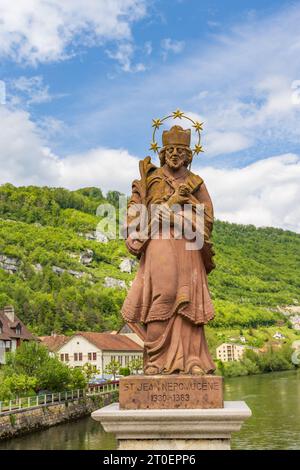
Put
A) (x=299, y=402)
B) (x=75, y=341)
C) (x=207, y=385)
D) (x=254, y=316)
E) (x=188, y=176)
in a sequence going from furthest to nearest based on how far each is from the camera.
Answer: (x=254, y=316) → (x=75, y=341) → (x=299, y=402) → (x=188, y=176) → (x=207, y=385)

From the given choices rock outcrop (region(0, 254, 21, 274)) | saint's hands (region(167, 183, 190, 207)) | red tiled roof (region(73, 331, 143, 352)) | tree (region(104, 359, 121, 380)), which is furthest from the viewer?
rock outcrop (region(0, 254, 21, 274))

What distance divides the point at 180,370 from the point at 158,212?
204 cm

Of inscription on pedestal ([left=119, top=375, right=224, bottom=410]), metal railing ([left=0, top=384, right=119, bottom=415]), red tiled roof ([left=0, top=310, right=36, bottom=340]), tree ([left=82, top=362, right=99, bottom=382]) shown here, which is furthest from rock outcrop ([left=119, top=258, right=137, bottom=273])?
inscription on pedestal ([left=119, top=375, right=224, bottom=410])

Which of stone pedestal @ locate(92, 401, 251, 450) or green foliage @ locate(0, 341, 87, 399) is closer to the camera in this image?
stone pedestal @ locate(92, 401, 251, 450)

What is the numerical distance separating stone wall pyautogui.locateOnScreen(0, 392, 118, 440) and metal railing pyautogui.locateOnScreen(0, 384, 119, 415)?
0.91ft

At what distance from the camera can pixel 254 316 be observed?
136 m

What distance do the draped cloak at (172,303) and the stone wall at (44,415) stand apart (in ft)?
75.1

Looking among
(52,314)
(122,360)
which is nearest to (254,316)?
(52,314)

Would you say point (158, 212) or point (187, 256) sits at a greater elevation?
point (158, 212)

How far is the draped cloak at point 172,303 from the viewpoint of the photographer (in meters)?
7.58

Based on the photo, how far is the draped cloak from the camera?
7578 millimetres

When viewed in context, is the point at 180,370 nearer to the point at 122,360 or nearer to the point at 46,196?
the point at 122,360

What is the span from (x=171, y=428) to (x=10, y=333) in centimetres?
4661

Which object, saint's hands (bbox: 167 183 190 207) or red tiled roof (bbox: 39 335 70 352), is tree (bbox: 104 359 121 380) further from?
saint's hands (bbox: 167 183 190 207)
